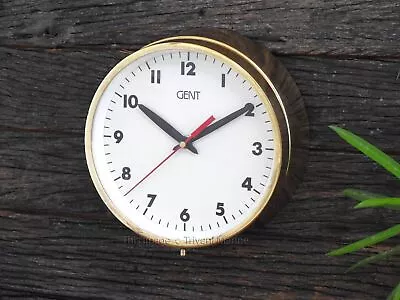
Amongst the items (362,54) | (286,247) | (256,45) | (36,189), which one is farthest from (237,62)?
(36,189)

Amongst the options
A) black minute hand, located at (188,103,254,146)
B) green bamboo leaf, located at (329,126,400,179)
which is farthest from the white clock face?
green bamboo leaf, located at (329,126,400,179)

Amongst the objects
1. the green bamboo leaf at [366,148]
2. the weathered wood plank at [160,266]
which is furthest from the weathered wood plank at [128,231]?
the green bamboo leaf at [366,148]

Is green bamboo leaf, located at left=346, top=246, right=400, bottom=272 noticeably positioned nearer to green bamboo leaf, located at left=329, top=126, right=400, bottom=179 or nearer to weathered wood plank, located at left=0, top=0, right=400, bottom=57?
green bamboo leaf, located at left=329, top=126, right=400, bottom=179

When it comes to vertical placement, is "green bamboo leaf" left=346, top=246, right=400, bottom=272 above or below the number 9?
below

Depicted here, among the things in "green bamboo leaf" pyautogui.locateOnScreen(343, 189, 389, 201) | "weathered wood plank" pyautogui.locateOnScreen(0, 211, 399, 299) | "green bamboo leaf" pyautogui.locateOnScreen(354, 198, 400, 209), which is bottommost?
"weathered wood plank" pyautogui.locateOnScreen(0, 211, 399, 299)

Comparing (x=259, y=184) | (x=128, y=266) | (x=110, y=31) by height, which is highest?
(x=110, y=31)

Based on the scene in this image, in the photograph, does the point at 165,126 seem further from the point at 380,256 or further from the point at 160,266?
the point at 380,256

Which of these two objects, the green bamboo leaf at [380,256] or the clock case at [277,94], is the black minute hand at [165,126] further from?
the green bamboo leaf at [380,256]

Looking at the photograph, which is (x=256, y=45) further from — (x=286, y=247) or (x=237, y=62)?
(x=286, y=247)
